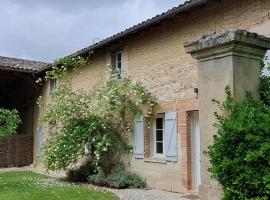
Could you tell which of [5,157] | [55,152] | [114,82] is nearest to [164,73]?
[114,82]

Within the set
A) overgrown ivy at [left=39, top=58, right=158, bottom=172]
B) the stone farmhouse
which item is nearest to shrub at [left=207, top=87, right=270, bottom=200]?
the stone farmhouse

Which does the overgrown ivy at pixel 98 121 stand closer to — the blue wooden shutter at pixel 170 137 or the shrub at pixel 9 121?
the blue wooden shutter at pixel 170 137

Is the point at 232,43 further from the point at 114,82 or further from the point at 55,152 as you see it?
the point at 55,152

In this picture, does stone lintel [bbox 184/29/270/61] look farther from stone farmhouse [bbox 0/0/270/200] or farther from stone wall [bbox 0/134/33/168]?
stone wall [bbox 0/134/33/168]

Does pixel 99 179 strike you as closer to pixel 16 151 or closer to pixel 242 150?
pixel 242 150

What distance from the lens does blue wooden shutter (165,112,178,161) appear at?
11336mm

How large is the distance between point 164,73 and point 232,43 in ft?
25.0

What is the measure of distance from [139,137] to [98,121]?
156 centimetres

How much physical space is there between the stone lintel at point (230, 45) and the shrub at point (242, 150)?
1.51 ft

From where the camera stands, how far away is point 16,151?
21078 millimetres

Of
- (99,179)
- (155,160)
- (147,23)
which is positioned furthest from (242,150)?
(99,179)

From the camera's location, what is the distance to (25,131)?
22828mm

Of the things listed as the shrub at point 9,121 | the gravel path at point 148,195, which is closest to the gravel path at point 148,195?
the gravel path at point 148,195

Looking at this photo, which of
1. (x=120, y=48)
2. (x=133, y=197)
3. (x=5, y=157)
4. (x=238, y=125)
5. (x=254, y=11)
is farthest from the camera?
(x=5, y=157)
